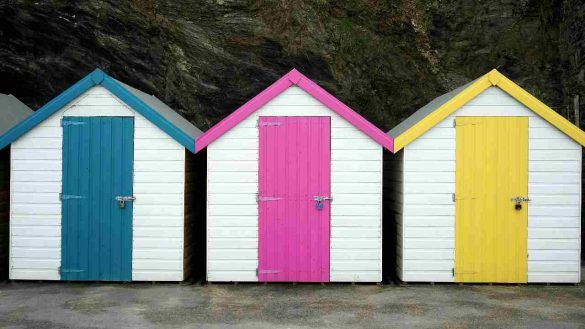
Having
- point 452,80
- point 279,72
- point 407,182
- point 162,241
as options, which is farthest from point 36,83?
point 452,80

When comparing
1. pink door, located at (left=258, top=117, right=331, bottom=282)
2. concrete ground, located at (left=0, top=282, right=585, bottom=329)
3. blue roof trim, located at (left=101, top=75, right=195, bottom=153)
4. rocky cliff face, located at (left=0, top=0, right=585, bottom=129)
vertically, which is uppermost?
rocky cliff face, located at (left=0, top=0, right=585, bottom=129)

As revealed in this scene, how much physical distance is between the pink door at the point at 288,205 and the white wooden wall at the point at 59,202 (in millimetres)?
1324

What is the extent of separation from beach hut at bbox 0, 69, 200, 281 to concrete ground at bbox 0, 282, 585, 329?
357 millimetres

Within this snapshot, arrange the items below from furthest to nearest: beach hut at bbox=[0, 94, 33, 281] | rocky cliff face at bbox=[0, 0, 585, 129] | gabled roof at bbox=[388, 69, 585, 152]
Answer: rocky cliff face at bbox=[0, 0, 585, 129] → beach hut at bbox=[0, 94, 33, 281] → gabled roof at bbox=[388, 69, 585, 152]

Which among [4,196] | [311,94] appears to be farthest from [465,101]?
[4,196]

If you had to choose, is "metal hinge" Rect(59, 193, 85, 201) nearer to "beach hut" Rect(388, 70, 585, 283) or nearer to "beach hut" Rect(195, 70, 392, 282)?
"beach hut" Rect(195, 70, 392, 282)

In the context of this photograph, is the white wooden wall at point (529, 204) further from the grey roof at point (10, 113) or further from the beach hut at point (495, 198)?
the grey roof at point (10, 113)

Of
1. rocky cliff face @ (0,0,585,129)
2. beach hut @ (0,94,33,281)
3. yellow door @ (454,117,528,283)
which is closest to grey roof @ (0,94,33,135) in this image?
beach hut @ (0,94,33,281)

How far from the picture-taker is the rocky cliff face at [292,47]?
13.5m

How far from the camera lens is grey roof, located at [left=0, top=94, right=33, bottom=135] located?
9297mm

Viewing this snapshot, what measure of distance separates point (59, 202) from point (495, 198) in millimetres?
6854

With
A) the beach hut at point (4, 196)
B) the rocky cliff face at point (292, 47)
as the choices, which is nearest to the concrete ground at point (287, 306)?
the beach hut at point (4, 196)

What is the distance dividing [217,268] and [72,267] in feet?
7.49

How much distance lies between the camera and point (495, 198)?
335 inches
